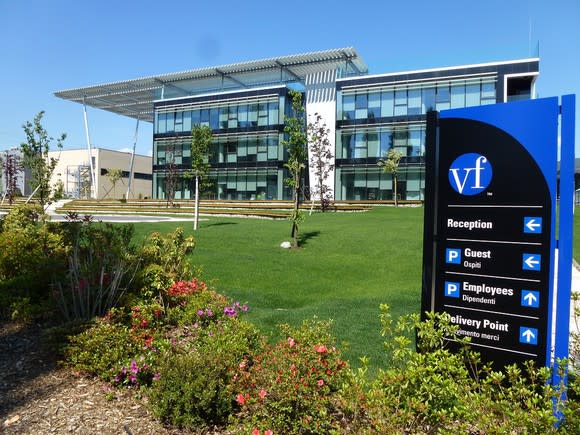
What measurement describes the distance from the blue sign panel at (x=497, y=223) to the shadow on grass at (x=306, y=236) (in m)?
12.2

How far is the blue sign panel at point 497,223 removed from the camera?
3533 millimetres

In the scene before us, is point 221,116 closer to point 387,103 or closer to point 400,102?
point 387,103

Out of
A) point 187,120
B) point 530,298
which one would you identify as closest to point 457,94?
point 187,120

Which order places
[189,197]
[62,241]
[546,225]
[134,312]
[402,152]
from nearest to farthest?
[546,225] → [134,312] → [62,241] → [402,152] → [189,197]

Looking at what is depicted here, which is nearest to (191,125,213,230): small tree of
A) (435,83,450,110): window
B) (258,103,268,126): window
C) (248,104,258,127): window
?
(435,83,450,110): window

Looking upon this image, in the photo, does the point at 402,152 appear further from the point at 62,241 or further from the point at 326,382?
the point at 326,382

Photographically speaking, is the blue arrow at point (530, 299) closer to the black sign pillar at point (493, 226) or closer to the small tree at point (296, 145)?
the black sign pillar at point (493, 226)

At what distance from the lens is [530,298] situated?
3.60 m

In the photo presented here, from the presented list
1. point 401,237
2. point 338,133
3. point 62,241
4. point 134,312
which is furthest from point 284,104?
point 134,312

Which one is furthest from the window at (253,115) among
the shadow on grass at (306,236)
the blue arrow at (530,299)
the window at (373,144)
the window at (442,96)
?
the blue arrow at (530,299)

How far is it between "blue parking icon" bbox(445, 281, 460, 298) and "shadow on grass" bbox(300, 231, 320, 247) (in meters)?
12.1

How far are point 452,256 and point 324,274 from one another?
25.9 feet

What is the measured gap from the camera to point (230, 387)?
3.73 metres

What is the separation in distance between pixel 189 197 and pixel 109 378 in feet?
168
